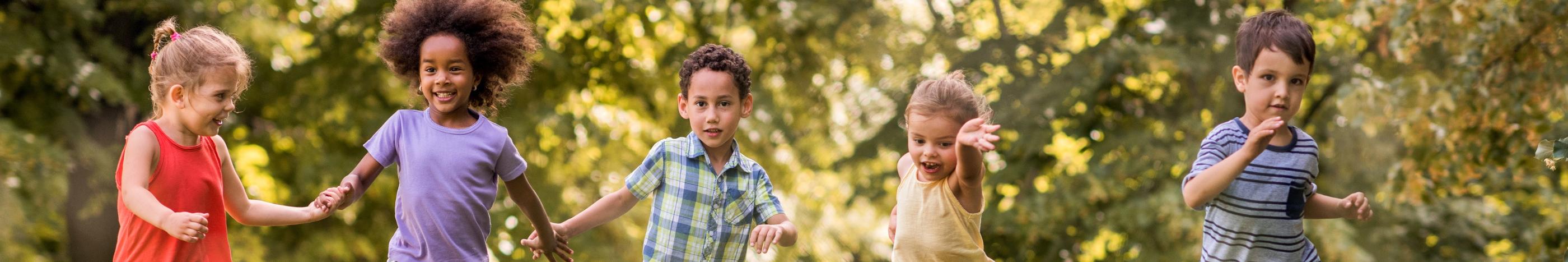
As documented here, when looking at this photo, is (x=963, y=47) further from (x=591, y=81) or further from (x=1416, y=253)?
(x=1416, y=253)

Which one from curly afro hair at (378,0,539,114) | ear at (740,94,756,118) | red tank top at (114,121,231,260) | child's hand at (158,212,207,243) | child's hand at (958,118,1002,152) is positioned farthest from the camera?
ear at (740,94,756,118)

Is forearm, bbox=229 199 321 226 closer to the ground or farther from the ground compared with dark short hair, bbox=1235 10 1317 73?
closer to the ground

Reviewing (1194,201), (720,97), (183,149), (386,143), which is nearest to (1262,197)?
(1194,201)

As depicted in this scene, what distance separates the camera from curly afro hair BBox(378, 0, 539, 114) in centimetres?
354

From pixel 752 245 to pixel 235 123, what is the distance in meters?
7.84

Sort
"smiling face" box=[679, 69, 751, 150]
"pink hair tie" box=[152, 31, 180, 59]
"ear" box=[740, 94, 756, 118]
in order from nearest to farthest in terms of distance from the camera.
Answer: "pink hair tie" box=[152, 31, 180, 59] → "smiling face" box=[679, 69, 751, 150] → "ear" box=[740, 94, 756, 118]

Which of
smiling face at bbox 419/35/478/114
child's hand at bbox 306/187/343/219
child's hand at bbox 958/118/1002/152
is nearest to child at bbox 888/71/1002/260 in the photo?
child's hand at bbox 958/118/1002/152

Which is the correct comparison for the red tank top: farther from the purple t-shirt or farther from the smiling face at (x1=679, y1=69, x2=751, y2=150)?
the smiling face at (x1=679, y1=69, x2=751, y2=150)

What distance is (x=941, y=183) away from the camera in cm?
350

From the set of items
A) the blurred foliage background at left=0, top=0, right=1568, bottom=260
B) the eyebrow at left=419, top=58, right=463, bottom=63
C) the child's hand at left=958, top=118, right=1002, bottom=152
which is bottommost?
the child's hand at left=958, top=118, right=1002, bottom=152

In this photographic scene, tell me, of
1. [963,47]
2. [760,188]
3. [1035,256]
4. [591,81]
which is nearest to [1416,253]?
[1035,256]

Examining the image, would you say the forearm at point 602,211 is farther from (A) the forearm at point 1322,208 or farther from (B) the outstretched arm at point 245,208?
(A) the forearm at point 1322,208

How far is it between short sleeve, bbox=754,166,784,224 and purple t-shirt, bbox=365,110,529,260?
743mm

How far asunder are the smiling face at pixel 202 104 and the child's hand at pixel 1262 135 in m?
2.70
